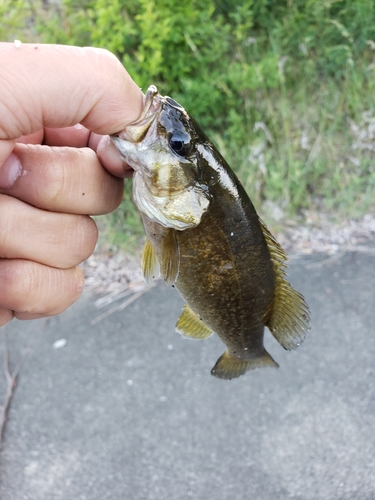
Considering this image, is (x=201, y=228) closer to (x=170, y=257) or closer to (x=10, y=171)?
(x=170, y=257)

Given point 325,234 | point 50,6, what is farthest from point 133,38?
point 325,234

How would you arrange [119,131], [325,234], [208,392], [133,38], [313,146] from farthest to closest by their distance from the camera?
[313,146]
[325,234]
[133,38]
[208,392]
[119,131]

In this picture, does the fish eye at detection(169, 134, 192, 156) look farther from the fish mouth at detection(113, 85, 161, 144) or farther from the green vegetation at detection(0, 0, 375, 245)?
the green vegetation at detection(0, 0, 375, 245)

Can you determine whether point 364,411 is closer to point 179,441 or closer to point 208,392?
point 208,392

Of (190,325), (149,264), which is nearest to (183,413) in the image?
(190,325)

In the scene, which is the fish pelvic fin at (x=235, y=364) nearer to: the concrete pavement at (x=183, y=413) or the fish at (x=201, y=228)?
the fish at (x=201, y=228)

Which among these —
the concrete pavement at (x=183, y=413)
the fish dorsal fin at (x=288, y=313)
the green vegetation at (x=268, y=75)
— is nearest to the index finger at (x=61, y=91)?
the fish dorsal fin at (x=288, y=313)
